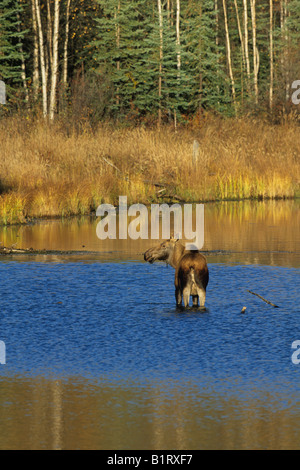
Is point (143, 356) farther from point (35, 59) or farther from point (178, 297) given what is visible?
point (35, 59)

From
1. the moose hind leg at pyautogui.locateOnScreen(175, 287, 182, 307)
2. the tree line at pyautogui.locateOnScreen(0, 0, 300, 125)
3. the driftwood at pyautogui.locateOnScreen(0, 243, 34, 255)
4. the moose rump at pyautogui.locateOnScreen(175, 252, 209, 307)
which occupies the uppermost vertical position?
the tree line at pyautogui.locateOnScreen(0, 0, 300, 125)

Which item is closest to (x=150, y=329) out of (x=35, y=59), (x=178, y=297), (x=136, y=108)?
(x=178, y=297)

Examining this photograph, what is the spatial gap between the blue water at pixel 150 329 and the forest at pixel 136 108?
389 inches

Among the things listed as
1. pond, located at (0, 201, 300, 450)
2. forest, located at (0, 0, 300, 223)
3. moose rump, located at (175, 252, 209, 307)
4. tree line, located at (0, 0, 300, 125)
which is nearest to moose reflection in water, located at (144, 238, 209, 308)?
moose rump, located at (175, 252, 209, 307)

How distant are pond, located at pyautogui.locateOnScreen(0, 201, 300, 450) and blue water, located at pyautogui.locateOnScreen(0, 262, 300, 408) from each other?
0.05 feet

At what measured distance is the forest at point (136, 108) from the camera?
28672 millimetres

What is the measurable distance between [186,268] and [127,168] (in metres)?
18.7

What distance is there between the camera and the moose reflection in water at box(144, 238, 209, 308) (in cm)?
1150

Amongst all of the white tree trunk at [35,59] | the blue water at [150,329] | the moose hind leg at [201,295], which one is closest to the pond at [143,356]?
the blue water at [150,329]

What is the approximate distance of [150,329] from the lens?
11.1 metres

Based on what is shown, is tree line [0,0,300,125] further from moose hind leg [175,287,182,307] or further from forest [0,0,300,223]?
moose hind leg [175,287,182,307]

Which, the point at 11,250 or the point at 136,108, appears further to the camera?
the point at 136,108

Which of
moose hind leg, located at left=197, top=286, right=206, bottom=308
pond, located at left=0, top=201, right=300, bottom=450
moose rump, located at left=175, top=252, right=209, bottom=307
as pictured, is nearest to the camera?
pond, located at left=0, top=201, right=300, bottom=450

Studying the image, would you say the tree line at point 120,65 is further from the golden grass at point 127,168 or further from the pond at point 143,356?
the pond at point 143,356
